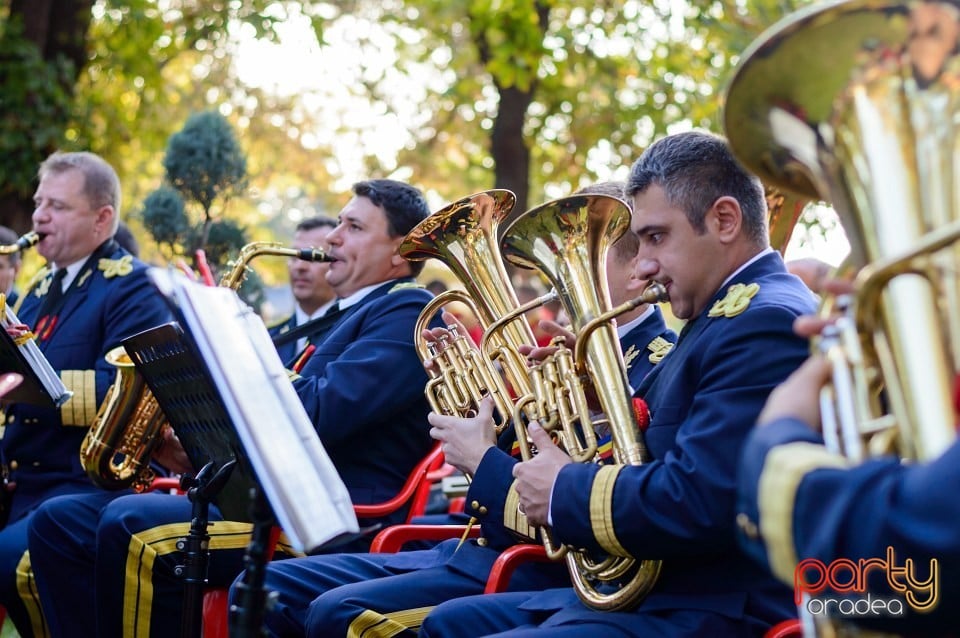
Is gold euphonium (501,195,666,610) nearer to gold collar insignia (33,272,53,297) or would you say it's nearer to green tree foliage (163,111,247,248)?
gold collar insignia (33,272,53,297)

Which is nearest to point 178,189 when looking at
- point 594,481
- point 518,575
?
point 518,575

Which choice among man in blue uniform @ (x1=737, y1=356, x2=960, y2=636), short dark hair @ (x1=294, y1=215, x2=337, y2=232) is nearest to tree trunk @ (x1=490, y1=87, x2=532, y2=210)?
short dark hair @ (x1=294, y1=215, x2=337, y2=232)

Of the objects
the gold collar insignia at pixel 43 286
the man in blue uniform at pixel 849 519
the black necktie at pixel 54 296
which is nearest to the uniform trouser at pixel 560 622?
the man in blue uniform at pixel 849 519

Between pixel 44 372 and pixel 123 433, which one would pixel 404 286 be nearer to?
pixel 123 433

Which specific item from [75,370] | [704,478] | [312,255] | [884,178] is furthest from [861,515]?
[75,370]

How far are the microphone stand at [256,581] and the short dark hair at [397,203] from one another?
92.3 inches

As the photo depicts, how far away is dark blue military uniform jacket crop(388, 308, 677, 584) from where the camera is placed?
318 cm

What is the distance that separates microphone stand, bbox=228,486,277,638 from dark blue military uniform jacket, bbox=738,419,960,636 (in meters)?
1.11

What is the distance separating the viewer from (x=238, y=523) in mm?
3994

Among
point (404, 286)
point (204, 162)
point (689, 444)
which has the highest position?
point (204, 162)

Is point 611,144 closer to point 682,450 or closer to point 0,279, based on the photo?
point 0,279

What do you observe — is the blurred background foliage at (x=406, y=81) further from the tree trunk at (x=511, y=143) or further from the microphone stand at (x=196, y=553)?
the microphone stand at (x=196, y=553)

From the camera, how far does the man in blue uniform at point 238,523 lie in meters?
4.11

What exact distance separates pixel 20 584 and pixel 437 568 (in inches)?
83.8
